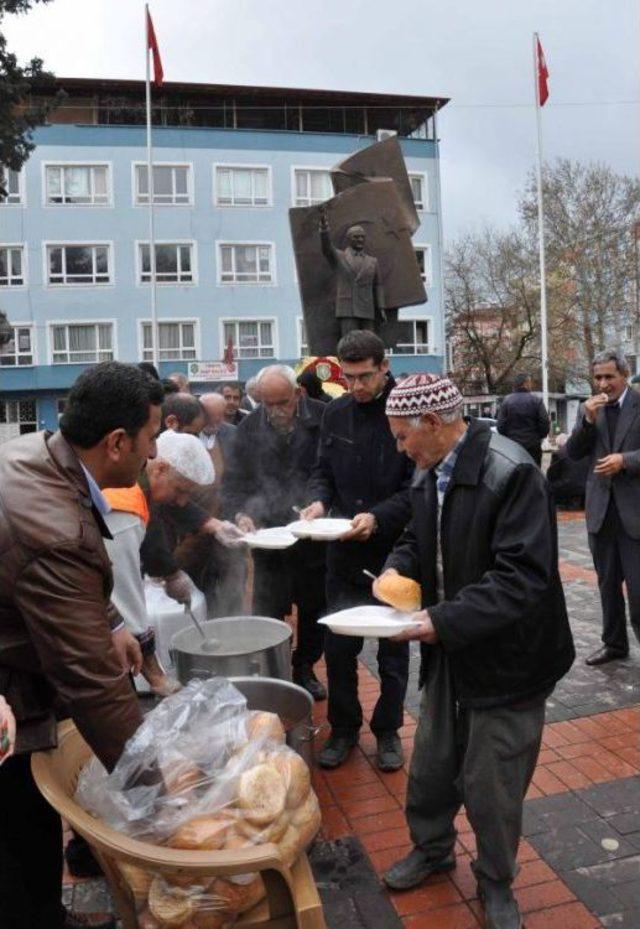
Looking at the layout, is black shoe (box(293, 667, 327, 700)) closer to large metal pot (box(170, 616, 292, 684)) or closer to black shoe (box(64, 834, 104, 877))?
large metal pot (box(170, 616, 292, 684))

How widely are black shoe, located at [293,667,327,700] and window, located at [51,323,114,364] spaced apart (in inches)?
1098

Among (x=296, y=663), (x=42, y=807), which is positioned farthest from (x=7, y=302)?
(x=42, y=807)

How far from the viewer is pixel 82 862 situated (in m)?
2.75

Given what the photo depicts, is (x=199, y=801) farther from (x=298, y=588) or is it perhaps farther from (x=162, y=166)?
(x=162, y=166)

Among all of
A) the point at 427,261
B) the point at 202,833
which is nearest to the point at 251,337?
the point at 427,261

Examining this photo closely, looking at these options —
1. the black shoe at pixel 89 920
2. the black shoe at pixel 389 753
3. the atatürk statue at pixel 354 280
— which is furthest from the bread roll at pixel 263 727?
the atatürk statue at pixel 354 280

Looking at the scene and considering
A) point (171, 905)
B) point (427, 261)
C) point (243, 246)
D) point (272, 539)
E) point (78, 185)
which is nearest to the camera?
point (171, 905)

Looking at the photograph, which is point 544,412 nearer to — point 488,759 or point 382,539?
point 382,539

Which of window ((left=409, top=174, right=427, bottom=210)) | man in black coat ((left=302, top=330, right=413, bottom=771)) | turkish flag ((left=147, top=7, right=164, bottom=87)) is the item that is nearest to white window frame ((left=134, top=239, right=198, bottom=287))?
turkish flag ((left=147, top=7, right=164, bottom=87))

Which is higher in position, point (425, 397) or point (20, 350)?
point (20, 350)

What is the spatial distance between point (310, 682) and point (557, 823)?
71.8 inches

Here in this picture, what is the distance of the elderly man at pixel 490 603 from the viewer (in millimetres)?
2074

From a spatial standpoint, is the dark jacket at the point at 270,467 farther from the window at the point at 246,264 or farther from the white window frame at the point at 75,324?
the window at the point at 246,264

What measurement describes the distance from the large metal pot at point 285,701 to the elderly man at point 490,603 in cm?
54
